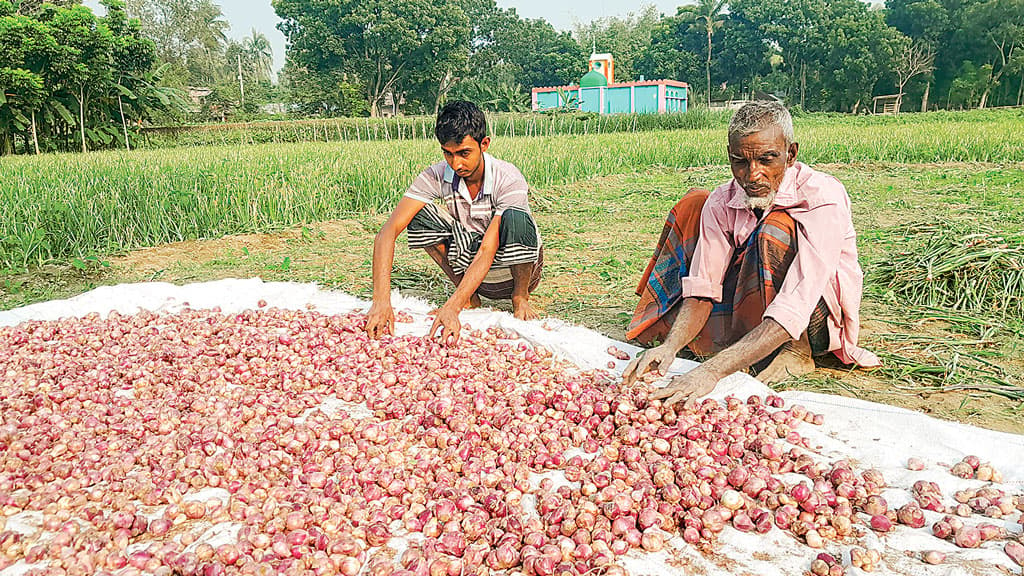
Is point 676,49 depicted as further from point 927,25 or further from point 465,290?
point 465,290

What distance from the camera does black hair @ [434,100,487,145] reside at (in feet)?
9.15

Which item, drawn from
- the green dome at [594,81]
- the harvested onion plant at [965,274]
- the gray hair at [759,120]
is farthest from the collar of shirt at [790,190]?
the green dome at [594,81]

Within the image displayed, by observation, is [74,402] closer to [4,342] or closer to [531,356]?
[4,342]

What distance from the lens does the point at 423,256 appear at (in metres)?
5.12

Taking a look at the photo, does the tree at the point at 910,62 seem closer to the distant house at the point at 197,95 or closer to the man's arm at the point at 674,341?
the distant house at the point at 197,95

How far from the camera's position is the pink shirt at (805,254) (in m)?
2.15

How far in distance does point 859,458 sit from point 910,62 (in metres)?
38.5

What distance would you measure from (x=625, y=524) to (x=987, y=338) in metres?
2.20

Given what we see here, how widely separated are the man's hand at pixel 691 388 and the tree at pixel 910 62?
36.7 meters

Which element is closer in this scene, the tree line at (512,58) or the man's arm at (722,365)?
the man's arm at (722,365)

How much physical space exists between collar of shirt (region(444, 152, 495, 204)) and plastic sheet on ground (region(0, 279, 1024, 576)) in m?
0.55

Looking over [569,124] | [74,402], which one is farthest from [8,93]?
[74,402]

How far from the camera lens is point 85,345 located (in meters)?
2.80

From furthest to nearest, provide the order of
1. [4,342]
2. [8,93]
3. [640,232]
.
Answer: [8,93] → [640,232] → [4,342]
